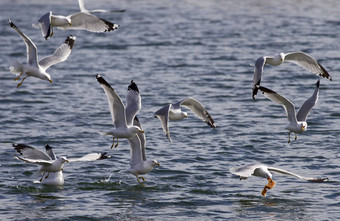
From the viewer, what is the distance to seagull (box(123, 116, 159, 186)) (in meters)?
13.3

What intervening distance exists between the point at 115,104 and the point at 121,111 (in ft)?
0.54

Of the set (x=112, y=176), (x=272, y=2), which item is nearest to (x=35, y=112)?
(x=112, y=176)

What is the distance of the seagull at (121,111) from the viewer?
12305 millimetres

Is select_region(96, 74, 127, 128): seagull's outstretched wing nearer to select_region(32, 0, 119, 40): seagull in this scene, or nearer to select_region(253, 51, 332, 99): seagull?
select_region(32, 0, 119, 40): seagull

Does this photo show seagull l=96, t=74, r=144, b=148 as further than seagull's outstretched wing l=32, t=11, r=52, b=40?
No

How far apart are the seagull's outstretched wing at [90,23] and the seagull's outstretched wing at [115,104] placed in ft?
7.38

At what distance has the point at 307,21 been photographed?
32906mm

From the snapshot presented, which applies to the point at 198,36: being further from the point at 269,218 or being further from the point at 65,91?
the point at 269,218

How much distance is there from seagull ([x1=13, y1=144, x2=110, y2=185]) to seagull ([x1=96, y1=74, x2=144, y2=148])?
0.60 m

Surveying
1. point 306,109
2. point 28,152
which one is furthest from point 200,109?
point 28,152

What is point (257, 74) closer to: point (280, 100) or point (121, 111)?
point (280, 100)

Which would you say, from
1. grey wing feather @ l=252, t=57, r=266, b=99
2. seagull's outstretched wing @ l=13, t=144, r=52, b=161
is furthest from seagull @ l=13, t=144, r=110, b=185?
grey wing feather @ l=252, t=57, r=266, b=99

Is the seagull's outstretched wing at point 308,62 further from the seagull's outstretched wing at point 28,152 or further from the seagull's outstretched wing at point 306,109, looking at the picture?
the seagull's outstretched wing at point 28,152

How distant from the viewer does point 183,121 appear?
61.7 feet
